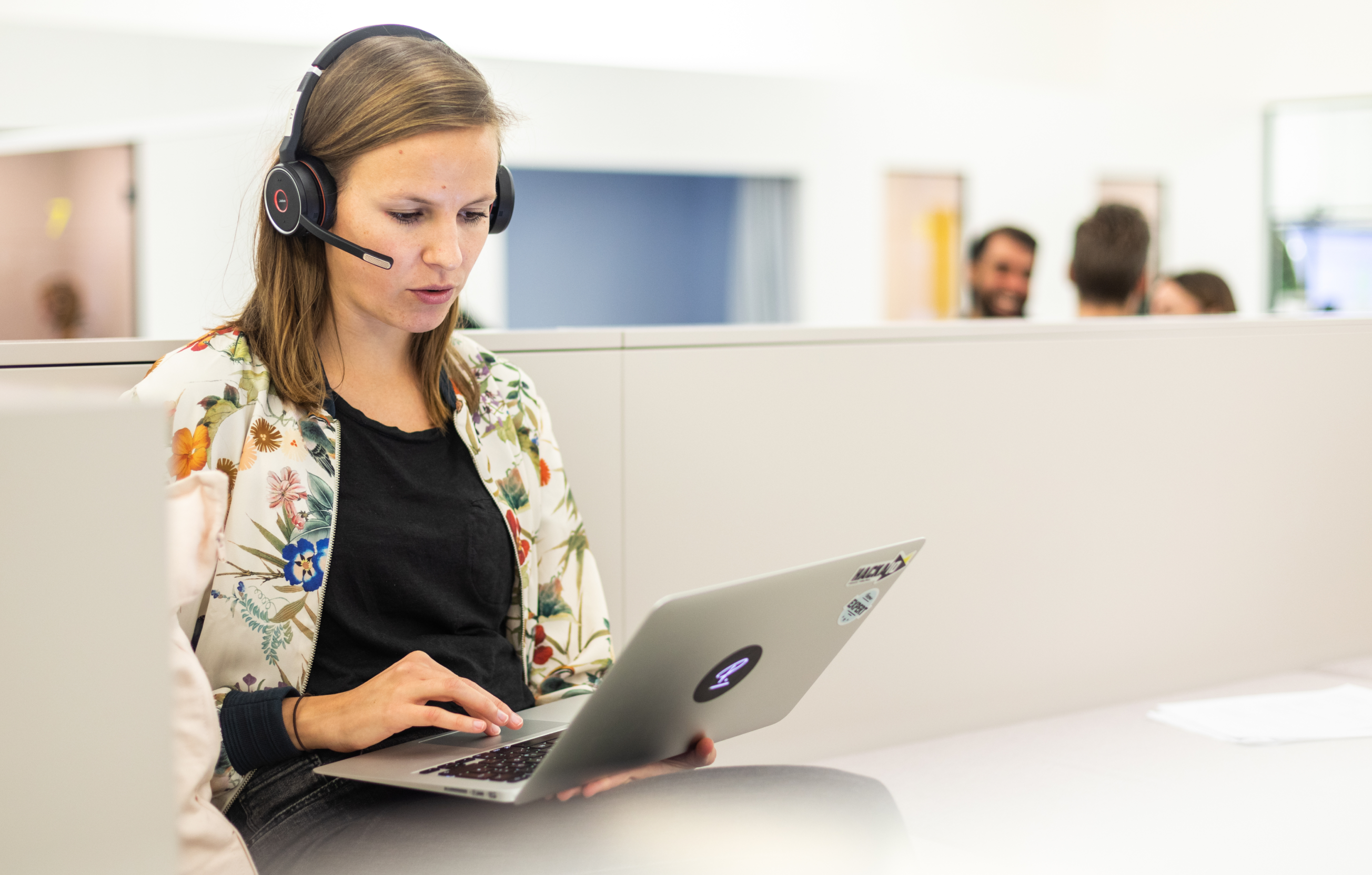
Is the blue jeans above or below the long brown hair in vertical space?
below

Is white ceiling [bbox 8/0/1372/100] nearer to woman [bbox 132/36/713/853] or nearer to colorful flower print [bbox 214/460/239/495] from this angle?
woman [bbox 132/36/713/853]

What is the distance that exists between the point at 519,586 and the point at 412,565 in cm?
14

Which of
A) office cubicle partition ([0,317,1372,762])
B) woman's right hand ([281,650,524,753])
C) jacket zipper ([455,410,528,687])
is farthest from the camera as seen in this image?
office cubicle partition ([0,317,1372,762])

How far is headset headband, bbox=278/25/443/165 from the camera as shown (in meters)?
1.07

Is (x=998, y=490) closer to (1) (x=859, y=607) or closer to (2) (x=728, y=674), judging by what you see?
(1) (x=859, y=607)

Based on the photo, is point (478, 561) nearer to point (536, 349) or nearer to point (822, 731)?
point (536, 349)

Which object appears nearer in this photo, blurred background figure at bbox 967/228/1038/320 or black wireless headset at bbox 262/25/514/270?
black wireless headset at bbox 262/25/514/270

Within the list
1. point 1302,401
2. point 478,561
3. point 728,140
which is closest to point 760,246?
point 728,140

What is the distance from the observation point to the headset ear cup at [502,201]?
1.26 meters

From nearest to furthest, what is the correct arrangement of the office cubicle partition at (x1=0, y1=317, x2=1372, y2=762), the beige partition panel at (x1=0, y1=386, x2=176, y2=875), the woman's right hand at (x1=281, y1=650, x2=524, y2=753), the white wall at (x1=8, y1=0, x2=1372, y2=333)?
the beige partition panel at (x1=0, y1=386, x2=176, y2=875), the woman's right hand at (x1=281, y1=650, x2=524, y2=753), the office cubicle partition at (x1=0, y1=317, x2=1372, y2=762), the white wall at (x1=8, y1=0, x2=1372, y2=333)

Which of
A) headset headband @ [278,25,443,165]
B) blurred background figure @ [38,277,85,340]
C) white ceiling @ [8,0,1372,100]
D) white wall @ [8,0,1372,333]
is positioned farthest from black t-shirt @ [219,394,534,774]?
blurred background figure @ [38,277,85,340]

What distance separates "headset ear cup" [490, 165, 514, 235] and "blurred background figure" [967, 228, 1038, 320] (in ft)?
8.31

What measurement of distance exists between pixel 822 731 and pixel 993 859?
43 cm

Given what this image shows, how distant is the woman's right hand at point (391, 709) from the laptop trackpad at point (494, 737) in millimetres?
11
